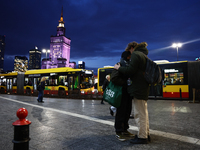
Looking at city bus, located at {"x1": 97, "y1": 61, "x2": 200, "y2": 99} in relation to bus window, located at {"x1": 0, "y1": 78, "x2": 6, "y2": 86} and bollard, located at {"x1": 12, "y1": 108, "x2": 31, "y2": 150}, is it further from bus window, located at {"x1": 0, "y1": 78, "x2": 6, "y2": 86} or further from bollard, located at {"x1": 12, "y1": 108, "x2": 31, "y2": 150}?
bus window, located at {"x1": 0, "y1": 78, "x2": 6, "y2": 86}

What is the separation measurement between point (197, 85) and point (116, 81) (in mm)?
12103

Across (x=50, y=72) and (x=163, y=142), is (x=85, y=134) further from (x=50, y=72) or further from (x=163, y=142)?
(x=50, y=72)

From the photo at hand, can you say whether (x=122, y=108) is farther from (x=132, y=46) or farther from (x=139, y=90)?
(x=132, y=46)

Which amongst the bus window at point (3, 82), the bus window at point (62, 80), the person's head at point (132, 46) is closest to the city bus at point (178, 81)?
the bus window at point (62, 80)

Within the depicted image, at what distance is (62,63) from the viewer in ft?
446

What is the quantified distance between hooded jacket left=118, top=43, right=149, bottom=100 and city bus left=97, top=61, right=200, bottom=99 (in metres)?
10.9

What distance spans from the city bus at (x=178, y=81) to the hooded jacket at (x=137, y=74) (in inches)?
430

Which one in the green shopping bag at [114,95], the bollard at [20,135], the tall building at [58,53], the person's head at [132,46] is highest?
the tall building at [58,53]

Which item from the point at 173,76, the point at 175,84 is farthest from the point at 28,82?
the point at 175,84

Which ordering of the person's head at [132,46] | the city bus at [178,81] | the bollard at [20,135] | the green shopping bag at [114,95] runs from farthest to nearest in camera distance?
the city bus at [178,81] → the person's head at [132,46] → the green shopping bag at [114,95] → the bollard at [20,135]

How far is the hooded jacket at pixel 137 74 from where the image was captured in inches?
120

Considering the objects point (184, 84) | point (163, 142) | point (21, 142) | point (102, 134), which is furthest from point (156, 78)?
point (184, 84)

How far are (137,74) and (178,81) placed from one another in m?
11.7

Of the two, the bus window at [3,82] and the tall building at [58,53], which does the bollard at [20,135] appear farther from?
the tall building at [58,53]
